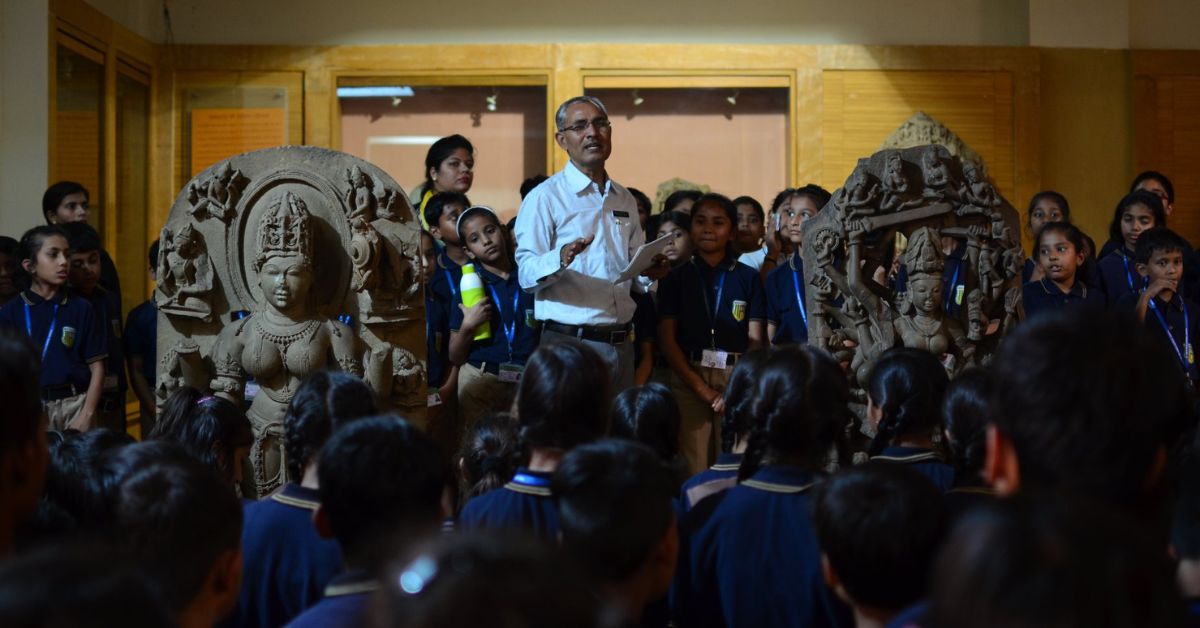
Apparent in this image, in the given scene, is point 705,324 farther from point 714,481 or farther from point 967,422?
point 967,422

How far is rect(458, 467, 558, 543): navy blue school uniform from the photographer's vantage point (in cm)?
277

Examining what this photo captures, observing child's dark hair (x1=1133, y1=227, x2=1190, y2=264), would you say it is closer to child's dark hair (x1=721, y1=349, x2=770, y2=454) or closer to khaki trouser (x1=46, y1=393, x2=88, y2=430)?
child's dark hair (x1=721, y1=349, x2=770, y2=454)

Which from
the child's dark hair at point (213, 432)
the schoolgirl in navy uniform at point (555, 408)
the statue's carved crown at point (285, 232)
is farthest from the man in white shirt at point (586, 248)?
the schoolgirl in navy uniform at point (555, 408)

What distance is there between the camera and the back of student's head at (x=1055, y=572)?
100 centimetres

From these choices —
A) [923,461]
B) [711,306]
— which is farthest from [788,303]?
[923,461]

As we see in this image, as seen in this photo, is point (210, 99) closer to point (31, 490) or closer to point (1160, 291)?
point (1160, 291)

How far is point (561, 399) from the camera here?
117 inches

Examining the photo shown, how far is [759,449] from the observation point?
2961 mm

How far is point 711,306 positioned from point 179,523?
4.40 metres

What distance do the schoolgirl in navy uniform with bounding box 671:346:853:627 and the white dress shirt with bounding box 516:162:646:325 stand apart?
2.63 meters

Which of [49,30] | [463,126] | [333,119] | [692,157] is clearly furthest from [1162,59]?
[49,30]

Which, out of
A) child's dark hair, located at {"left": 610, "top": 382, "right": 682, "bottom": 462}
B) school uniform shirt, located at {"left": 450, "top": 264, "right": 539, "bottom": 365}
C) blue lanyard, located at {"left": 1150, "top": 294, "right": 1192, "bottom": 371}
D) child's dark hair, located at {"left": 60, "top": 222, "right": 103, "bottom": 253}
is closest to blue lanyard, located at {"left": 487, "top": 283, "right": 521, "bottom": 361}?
school uniform shirt, located at {"left": 450, "top": 264, "right": 539, "bottom": 365}

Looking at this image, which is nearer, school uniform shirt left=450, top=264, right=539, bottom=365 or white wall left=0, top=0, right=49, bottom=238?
school uniform shirt left=450, top=264, right=539, bottom=365

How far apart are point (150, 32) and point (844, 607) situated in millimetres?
8344
